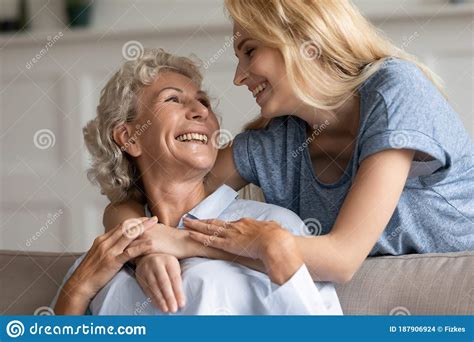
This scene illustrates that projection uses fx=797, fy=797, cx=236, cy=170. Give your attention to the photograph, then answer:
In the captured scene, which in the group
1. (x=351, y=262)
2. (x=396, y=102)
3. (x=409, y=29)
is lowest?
(x=351, y=262)

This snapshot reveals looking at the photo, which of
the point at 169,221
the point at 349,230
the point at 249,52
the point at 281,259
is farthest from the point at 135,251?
the point at 249,52

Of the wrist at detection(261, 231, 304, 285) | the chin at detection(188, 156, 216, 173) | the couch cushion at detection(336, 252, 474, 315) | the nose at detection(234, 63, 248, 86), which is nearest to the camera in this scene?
the wrist at detection(261, 231, 304, 285)

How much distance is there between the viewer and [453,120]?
182 cm

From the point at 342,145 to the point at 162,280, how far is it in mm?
604

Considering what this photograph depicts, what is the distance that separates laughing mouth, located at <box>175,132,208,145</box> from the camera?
73.2 inches

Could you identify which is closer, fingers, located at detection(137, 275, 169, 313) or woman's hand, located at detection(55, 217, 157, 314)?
fingers, located at detection(137, 275, 169, 313)

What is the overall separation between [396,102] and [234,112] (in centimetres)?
156

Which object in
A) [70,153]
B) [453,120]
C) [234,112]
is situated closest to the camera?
[453,120]

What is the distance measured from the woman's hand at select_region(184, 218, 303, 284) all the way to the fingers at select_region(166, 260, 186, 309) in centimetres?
9

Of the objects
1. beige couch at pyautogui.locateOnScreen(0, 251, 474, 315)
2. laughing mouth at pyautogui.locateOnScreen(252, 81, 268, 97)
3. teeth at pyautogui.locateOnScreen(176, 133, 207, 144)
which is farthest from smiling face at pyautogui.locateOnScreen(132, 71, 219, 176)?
beige couch at pyautogui.locateOnScreen(0, 251, 474, 315)

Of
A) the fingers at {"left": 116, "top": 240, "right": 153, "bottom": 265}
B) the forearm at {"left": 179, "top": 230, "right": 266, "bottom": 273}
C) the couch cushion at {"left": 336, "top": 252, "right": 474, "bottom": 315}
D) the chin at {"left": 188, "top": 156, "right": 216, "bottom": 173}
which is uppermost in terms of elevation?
the chin at {"left": 188, "top": 156, "right": 216, "bottom": 173}

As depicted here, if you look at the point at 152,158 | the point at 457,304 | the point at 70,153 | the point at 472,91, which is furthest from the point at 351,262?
the point at 70,153

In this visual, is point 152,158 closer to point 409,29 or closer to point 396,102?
point 396,102

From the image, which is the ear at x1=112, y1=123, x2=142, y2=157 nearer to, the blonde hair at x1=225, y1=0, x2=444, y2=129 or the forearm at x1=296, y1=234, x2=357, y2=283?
the blonde hair at x1=225, y1=0, x2=444, y2=129
